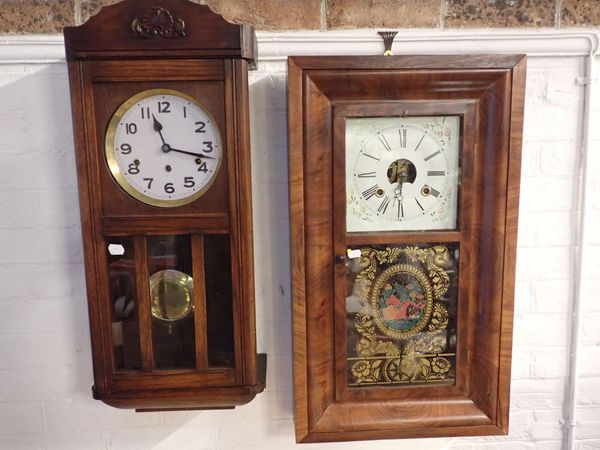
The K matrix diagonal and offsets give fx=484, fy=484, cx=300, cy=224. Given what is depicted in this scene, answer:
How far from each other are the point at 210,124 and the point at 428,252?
18.4 inches

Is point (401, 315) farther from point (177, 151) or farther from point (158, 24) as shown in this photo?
point (158, 24)

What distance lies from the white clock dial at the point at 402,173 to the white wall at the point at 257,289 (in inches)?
8.7

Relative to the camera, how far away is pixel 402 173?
909mm

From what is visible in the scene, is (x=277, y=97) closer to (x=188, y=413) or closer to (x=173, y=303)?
(x=173, y=303)

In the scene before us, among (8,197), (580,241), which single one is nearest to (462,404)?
(580,241)

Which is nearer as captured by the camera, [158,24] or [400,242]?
[158,24]

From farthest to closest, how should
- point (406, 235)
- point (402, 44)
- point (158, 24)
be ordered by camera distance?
point (402, 44) → point (406, 235) → point (158, 24)

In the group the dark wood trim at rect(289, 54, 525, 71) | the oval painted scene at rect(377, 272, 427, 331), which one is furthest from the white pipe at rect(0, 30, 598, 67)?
the oval painted scene at rect(377, 272, 427, 331)

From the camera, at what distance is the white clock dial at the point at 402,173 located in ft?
2.91

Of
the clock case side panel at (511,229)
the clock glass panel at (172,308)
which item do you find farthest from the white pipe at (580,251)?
the clock glass panel at (172,308)

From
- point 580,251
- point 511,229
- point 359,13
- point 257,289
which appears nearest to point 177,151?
point 257,289

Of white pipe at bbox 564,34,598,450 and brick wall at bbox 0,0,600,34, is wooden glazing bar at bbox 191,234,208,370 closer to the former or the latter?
brick wall at bbox 0,0,600,34

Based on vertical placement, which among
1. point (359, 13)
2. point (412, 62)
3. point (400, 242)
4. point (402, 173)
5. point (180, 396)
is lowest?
point (180, 396)

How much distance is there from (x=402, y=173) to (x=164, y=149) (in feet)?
1.44
